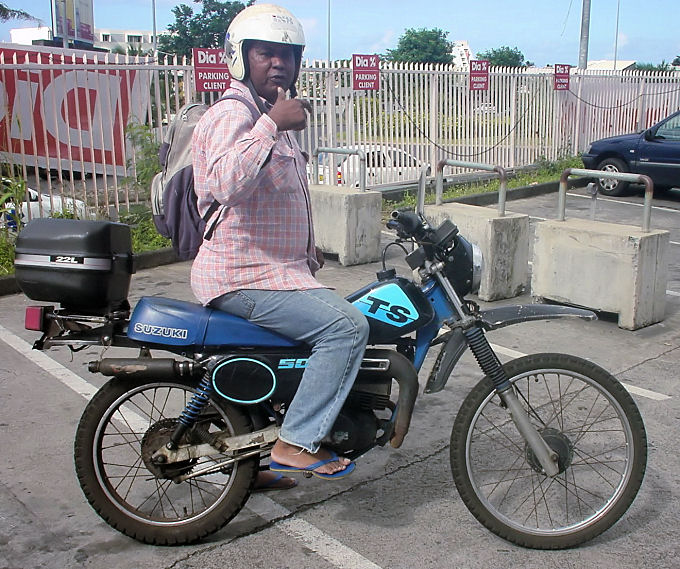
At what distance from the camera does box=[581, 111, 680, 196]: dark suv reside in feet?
42.1

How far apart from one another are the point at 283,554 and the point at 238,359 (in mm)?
816

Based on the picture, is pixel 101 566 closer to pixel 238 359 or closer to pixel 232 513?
pixel 232 513

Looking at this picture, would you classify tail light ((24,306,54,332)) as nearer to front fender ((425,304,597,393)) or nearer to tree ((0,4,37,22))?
front fender ((425,304,597,393))

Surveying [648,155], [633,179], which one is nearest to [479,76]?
[648,155]

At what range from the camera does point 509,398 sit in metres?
3.05

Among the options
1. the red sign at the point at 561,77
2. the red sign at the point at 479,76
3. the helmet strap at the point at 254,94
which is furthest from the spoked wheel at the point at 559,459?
the red sign at the point at 561,77

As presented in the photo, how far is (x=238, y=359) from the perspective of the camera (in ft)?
9.67

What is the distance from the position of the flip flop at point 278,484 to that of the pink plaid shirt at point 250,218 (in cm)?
97

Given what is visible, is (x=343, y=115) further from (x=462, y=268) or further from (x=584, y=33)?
(x=584, y=33)

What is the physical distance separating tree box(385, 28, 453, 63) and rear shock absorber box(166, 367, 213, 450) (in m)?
66.6

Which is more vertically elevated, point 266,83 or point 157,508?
point 266,83

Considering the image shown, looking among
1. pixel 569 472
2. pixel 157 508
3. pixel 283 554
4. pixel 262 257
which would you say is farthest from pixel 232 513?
pixel 569 472

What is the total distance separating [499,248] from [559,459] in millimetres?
3991

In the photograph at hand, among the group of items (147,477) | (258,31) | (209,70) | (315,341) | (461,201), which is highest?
(209,70)
